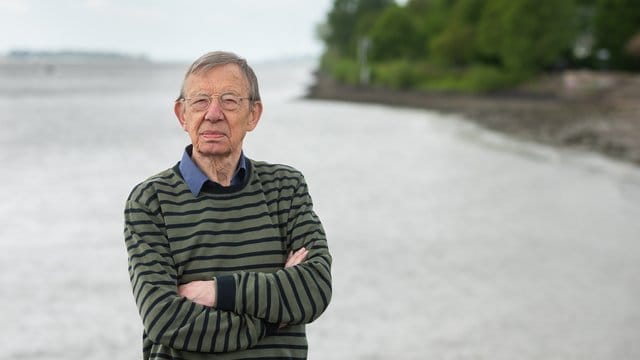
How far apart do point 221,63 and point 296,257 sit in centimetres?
50

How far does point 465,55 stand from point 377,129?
21.3 meters

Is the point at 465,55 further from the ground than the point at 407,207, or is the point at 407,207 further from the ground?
the point at 465,55

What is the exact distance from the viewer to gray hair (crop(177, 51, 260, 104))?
179 cm

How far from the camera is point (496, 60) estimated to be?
54.0m

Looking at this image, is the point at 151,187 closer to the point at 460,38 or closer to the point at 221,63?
the point at 221,63

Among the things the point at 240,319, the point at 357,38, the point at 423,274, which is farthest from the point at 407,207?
the point at 357,38

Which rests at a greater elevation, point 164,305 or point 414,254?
point 164,305

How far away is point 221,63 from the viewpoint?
1.79 metres

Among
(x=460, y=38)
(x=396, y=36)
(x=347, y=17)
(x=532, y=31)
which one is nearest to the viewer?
(x=532, y=31)

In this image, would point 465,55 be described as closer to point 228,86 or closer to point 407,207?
point 407,207

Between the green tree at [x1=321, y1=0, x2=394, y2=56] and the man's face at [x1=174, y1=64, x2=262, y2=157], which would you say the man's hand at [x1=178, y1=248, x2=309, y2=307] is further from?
the green tree at [x1=321, y1=0, x2=394, y2=56]

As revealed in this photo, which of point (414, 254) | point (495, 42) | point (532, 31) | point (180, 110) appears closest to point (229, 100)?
point (180, 110)

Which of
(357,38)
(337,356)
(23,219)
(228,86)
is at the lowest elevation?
(337,356)

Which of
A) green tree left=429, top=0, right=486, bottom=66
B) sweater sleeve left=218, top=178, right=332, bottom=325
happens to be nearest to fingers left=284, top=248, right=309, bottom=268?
sweater sleeve left=218, top=178, right=332, bottom=325
